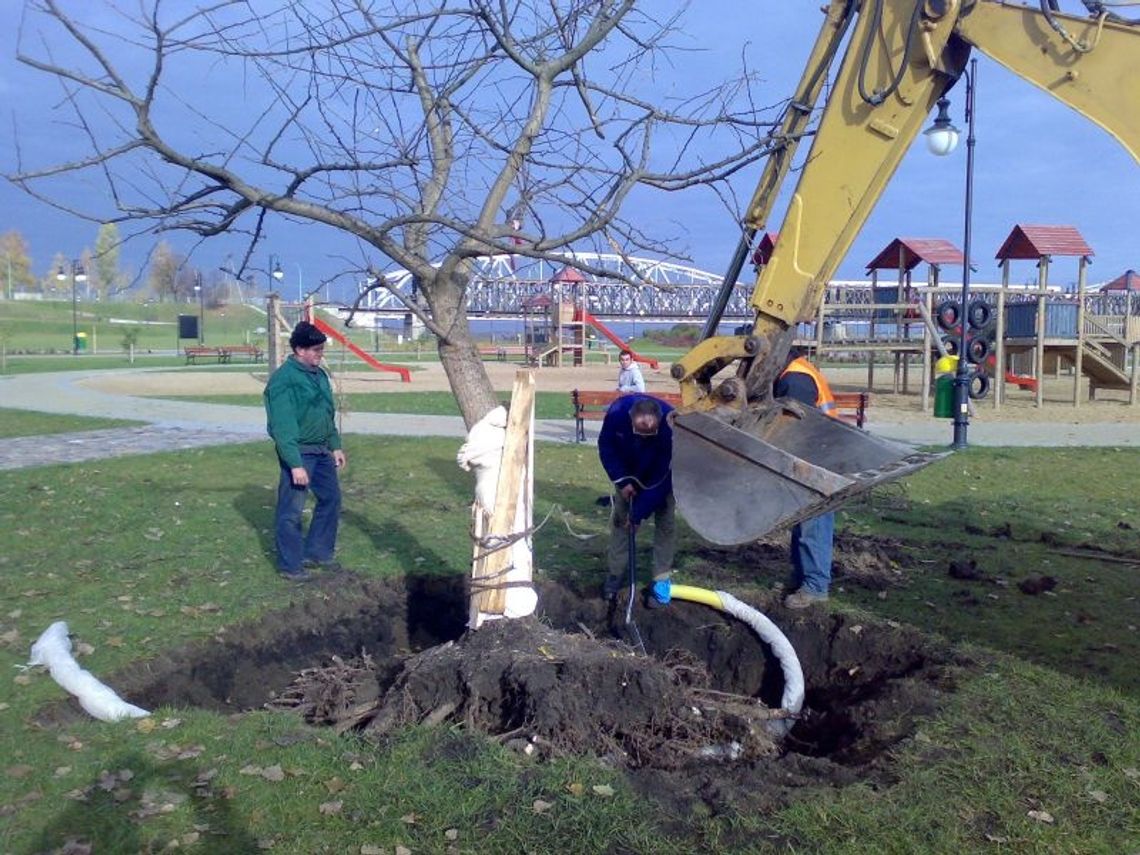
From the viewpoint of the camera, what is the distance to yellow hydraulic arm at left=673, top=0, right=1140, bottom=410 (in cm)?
488

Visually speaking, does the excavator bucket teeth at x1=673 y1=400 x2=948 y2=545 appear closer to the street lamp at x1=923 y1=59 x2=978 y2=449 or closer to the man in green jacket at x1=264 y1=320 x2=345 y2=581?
the man in green jacket at x1=264 y1=320 x2=345 y2=581

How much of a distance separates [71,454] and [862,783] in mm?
12789

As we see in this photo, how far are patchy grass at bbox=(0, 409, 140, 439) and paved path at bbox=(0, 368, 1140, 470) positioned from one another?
1.70 ft

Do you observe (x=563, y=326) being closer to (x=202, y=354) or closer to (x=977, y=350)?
(x=202, y=354)

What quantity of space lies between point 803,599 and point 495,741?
297cm

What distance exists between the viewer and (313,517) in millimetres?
8000

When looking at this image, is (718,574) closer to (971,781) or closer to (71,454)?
(971,781)

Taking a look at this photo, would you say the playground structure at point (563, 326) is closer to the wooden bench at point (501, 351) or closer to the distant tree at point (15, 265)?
the wooden bench at point (501, 351)

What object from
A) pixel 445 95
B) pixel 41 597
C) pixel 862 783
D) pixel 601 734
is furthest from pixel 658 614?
pixel 41 597

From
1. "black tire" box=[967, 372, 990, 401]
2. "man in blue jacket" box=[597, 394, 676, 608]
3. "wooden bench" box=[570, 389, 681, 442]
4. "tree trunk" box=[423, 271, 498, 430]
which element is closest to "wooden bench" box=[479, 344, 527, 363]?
"black tire" box=[967, 372, 990, 401]

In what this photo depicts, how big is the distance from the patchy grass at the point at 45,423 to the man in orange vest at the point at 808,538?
45.2 ft

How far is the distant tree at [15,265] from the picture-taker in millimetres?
93938

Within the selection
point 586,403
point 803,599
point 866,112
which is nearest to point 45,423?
point 586,403

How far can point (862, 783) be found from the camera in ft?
14.3
